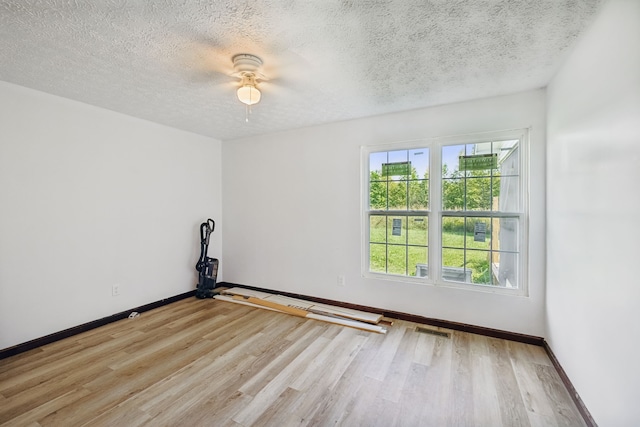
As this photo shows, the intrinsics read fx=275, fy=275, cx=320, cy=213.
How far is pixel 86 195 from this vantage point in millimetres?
3117

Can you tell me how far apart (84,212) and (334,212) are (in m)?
2.95

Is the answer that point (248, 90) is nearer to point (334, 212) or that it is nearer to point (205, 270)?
point (334, 212)

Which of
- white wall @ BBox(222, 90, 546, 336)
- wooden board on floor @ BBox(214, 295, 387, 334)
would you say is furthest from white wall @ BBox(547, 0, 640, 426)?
wooden board on floor @ BBox(214, 295, 387, 334)

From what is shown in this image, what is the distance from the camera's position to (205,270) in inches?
170

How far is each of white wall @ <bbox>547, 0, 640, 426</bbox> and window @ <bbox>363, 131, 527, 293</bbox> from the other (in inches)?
23.2

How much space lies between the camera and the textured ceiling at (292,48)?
1593 mm

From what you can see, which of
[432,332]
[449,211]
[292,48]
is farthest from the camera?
[449,211]

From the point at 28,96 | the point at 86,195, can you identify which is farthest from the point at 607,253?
Answer: the point at 28,96

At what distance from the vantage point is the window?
9.64 feet

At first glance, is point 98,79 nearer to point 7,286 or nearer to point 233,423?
point 7,286

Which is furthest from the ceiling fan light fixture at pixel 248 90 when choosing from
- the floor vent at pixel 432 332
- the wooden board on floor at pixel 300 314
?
the floor vent at pixel 432 332

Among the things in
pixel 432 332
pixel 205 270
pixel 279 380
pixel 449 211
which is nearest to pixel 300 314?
pixel 279 380

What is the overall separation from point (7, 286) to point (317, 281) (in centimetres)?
321

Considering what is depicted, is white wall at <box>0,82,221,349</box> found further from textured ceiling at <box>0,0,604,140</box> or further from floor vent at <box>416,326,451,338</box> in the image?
floor vent at <box>416,326,451,338</box>
